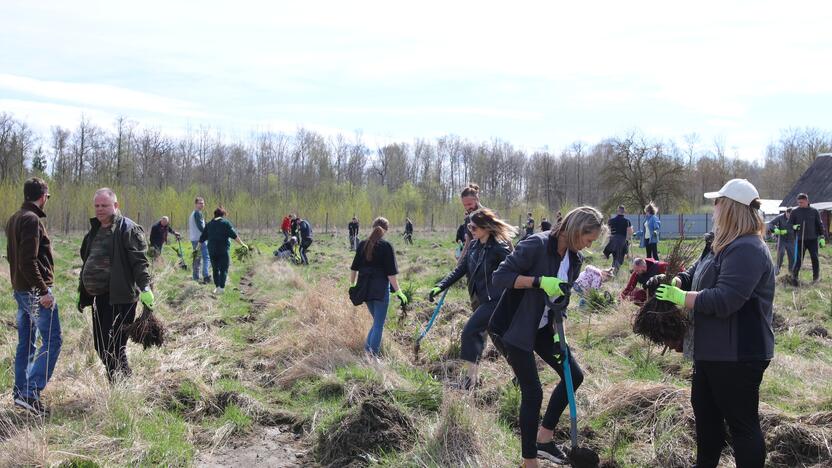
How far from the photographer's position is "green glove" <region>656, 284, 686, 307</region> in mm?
3726

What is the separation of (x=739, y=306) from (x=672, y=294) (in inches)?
14.3

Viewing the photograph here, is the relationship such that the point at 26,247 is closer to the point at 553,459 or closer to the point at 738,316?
the point at 553,459

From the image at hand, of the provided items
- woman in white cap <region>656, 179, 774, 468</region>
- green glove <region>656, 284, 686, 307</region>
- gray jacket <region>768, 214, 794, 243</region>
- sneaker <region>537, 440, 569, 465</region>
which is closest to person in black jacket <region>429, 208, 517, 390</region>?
sneaker <region>537, 440, 569, 465</region>

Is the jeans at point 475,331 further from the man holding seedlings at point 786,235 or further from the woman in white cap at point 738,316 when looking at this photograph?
the man holding seedlings at point 786,235

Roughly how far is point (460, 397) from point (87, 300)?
3518 mm

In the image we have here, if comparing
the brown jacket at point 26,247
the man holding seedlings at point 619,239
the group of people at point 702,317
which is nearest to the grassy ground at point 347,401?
the group of people at point 702,317

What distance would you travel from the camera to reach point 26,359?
18.6ft

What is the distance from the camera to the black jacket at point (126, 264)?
19.3 ft

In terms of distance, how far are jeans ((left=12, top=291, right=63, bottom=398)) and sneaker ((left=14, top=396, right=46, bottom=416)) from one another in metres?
0.03

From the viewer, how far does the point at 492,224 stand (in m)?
A: 5.93

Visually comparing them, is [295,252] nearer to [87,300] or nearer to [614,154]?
[87,300]

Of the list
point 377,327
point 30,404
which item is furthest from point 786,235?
point 30,404

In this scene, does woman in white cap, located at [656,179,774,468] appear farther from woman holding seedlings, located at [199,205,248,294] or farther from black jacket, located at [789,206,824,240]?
black jacket, located at [789,206,824,240]

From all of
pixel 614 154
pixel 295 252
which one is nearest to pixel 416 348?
pixel 295 252
